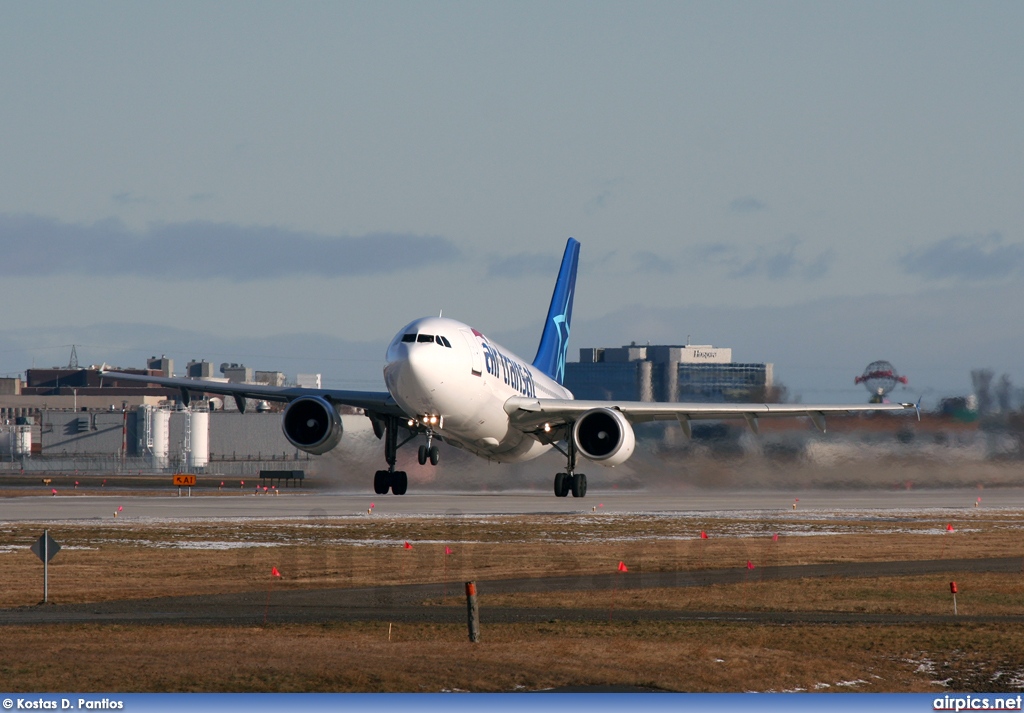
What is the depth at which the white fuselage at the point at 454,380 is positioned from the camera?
133 ft

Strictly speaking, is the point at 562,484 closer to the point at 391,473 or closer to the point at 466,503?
the point at 391,473

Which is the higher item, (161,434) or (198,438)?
(161,434)

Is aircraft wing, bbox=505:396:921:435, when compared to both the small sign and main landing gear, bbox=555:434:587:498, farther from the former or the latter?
the small sign

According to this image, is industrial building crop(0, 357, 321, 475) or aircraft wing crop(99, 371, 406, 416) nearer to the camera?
aircraft wing crop(99, 371, 406, 416)

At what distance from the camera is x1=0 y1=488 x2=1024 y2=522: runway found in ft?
175

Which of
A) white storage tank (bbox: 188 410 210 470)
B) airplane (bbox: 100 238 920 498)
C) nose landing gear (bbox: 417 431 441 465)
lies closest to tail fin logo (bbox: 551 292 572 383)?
airplane (bbox: 100 238 920 498)

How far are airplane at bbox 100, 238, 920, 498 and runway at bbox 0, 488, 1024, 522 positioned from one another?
3916 millimetres

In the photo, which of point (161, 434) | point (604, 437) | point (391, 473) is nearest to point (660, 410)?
point (604, 437)

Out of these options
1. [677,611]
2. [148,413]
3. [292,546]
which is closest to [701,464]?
[292,546]

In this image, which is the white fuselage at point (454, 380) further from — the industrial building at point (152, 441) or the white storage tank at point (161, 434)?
the white storage tank at point (161, 434)

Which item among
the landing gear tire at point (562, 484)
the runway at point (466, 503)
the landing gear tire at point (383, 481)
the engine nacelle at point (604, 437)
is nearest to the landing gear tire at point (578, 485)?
the landing gear tire at point (562, 484)

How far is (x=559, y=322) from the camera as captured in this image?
6328cm

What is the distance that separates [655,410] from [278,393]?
45.3ft

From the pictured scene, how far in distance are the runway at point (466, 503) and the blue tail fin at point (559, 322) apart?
5.99 m
